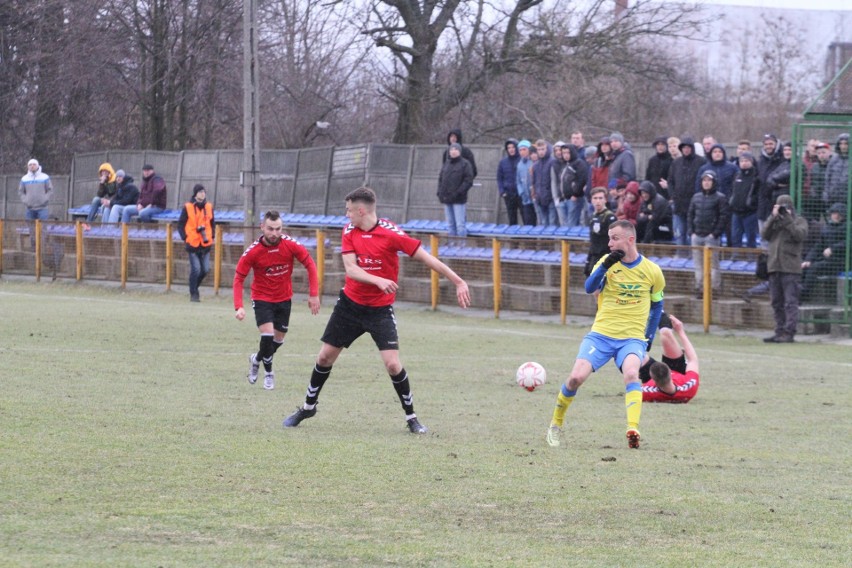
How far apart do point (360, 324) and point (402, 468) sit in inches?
75.2

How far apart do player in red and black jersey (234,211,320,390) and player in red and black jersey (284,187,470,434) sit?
2.68 meters

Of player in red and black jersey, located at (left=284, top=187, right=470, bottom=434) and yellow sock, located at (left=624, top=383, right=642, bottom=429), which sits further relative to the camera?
player in red and black jersey, located at (left=284, top=187, right=470, bottom=434)

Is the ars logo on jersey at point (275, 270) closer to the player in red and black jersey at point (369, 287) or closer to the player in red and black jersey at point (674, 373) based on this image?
the player in red and black jersey at point (369, 287)

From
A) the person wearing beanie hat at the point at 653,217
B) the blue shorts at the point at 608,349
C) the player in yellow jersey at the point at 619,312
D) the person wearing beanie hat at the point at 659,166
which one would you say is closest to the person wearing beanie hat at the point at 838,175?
the person wearing beanie hat at the point at 653,217

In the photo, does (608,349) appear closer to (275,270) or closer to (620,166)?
(275,270)

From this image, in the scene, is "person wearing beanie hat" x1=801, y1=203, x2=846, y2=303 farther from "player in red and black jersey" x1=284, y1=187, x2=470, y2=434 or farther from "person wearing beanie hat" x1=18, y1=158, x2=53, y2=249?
"person wearing beanie hat" x1=18, y1=158, x2=53, y2=249

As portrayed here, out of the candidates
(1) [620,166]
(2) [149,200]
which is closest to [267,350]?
(1) [620,166]

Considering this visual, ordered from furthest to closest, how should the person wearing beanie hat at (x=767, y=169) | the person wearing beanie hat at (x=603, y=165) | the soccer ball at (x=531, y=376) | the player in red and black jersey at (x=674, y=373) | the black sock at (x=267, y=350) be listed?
1. the person wearing beanie hat at (x=603, y=165)
2. the person wearing beanie hat at (x=767, y=169)
3. the black sock at (x=267, y=350)
4. the player in red and black jersey at (x=674, y=373)
5. the soccer ball at (x=531, y=376)

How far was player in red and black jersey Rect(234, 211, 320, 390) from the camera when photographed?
42.4ft

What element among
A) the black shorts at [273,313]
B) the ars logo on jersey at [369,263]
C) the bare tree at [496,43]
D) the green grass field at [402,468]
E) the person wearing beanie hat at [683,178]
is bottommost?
the green grass field at [402,468]

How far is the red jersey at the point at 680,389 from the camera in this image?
12.4 m

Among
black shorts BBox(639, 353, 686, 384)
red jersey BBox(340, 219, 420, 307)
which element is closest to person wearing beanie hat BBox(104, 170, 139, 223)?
black shorts BBox(639, 353, 686, 384)

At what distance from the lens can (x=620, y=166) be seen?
21.5m

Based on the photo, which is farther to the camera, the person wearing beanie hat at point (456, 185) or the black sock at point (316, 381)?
the person wearing beanie hat at point (456, 185)
